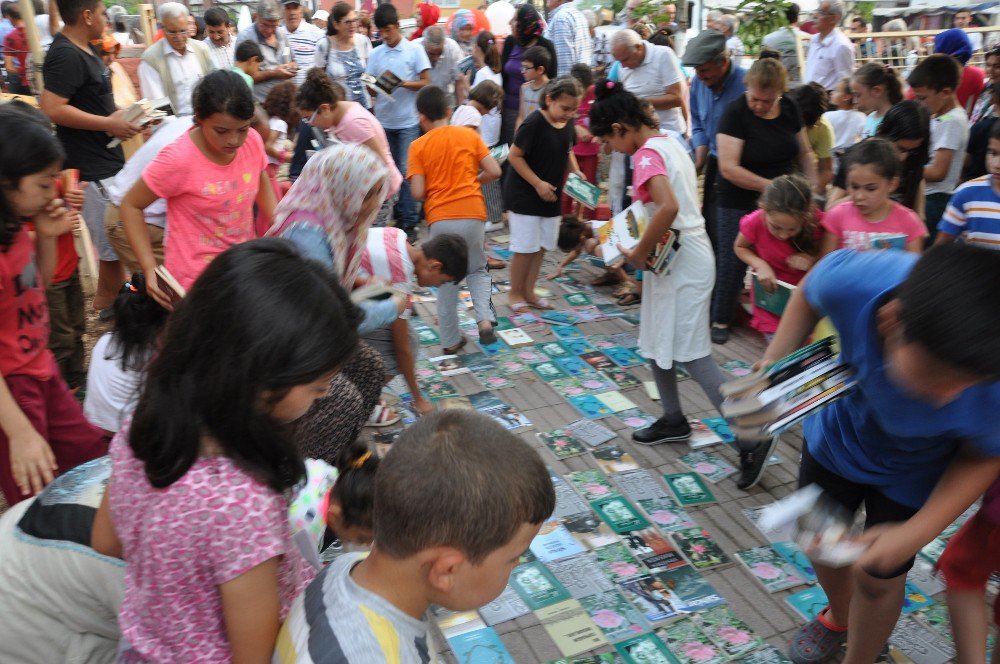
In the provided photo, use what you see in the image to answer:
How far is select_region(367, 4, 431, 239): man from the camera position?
23.2 feet

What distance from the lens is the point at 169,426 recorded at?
124cm

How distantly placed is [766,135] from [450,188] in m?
1.91

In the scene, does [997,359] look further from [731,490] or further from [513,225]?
[513,225]

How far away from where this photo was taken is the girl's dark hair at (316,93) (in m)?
5.06

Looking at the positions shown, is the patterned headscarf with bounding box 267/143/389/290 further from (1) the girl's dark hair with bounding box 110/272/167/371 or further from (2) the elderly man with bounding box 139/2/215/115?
(2) the elderly man with bounding box 139/2/215/115

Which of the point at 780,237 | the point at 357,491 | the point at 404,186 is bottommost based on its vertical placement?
the point at 404,186

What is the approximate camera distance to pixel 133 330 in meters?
2.79

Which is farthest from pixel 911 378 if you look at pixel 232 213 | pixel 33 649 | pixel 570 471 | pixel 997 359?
pixel 232 213

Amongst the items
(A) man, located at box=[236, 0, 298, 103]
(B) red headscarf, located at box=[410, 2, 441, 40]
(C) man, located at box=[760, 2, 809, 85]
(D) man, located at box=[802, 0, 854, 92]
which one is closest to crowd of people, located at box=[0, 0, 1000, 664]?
(D) man, located at box=[802, 0, 854, 92]

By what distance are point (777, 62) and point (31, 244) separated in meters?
3.88

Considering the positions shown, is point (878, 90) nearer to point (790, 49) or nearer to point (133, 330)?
point (790, 49)

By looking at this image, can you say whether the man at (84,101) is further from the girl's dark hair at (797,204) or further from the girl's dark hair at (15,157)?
the girl's dark hair at (797,204)

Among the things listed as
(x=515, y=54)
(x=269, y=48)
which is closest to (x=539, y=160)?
(x=515, y=54)

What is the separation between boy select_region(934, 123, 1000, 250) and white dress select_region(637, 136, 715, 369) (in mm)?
972
